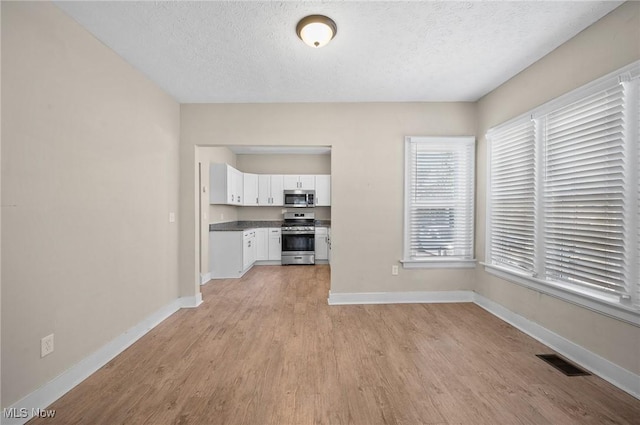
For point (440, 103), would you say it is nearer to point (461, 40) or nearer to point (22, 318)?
point (461, 40)

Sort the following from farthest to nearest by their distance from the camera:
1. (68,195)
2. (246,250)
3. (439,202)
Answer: (246,250), (439,202), (68,195)

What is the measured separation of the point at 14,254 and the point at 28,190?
0.38 m

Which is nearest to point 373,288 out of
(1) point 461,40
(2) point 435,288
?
(2) point 435,288

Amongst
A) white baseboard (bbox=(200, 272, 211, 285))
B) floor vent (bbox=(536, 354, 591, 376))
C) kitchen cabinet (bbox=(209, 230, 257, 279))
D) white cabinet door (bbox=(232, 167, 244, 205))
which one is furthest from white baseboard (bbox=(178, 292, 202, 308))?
floor vent (bbox=(536, 354, 591, 376))

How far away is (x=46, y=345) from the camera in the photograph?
5.60 feet

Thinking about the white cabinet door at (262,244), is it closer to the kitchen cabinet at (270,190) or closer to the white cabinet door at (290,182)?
the kitchen cabinet at (270,190)

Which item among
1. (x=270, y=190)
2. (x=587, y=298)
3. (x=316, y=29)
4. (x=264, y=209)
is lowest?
(x=587, y=298)

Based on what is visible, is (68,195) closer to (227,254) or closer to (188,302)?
(188,302)

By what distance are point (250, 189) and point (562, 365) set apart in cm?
546

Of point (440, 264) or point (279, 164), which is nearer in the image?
point (440, 264)

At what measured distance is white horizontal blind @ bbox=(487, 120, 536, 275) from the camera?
2613mm

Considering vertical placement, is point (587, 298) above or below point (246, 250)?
above

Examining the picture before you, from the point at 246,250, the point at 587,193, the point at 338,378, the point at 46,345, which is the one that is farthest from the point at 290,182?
the point at 587,193

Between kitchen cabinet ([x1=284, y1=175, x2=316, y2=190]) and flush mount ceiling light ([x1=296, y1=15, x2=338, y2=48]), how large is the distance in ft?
13.8
